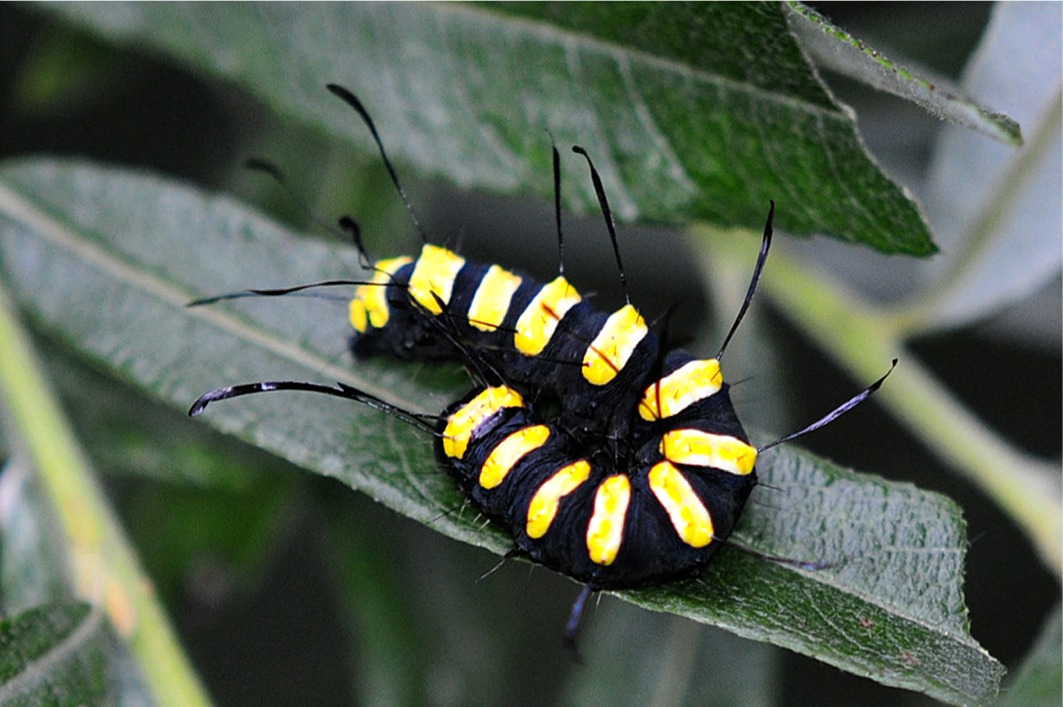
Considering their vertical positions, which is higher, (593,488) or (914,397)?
(914,397)

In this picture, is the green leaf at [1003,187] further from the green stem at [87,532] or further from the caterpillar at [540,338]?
the green stem at [87,532]

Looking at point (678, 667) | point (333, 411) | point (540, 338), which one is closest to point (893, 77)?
point (540, 338)

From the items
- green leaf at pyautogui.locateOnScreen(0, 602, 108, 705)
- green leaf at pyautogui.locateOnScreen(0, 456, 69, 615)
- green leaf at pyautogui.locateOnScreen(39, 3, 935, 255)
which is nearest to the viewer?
green leaf at pyautogui.locateOnScreen(0, 602, 108, 705)

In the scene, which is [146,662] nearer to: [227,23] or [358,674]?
[358,674]

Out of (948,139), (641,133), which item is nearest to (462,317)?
(641,133)

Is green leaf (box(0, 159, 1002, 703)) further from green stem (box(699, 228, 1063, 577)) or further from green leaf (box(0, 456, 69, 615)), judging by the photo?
green stem (box(699, 228, 1063, 577))

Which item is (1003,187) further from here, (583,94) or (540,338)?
(540,338)

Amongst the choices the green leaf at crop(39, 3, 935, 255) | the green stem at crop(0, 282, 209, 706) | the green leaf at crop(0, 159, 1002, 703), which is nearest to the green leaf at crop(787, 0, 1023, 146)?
the green leaf at crop(39, 3, 935, 255)
